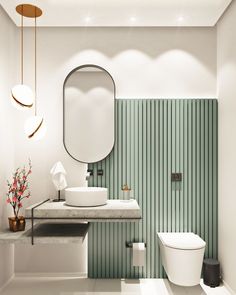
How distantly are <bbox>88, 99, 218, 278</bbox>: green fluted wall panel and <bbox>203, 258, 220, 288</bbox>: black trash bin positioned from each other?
20 cm

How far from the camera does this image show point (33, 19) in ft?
10.0

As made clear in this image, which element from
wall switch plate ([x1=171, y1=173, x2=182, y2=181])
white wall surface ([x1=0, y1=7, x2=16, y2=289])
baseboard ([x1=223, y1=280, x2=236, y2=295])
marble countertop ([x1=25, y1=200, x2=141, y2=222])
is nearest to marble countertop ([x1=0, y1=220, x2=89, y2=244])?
marble countertop ([x1=25, y1=200, x2=141, y2=222])

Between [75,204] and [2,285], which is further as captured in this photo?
[2,285]

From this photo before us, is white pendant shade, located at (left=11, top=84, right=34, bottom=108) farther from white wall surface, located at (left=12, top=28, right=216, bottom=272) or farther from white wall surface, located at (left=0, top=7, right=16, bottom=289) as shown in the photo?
white wall surface, located at (left=12, top=28, right=216, bottom=272)

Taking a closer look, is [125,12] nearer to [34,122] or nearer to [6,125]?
[34,122]

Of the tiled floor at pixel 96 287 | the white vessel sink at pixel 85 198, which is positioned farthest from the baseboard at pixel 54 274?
the white vessel sink at pixel 85 198

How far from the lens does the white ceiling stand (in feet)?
8.95

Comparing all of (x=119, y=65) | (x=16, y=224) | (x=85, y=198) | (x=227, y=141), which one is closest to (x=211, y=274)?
(x=227, y=141)

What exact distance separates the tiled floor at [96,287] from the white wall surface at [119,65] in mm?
806

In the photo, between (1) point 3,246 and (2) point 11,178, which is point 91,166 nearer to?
→ (2) point 11,178

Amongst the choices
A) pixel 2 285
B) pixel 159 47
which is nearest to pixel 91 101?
pixel 159 47

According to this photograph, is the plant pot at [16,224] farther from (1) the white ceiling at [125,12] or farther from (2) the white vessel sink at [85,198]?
(1) the white ceiling at [125,12]

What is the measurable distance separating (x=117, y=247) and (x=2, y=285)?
113 cm

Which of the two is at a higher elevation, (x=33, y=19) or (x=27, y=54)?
(x=33, y=19)
